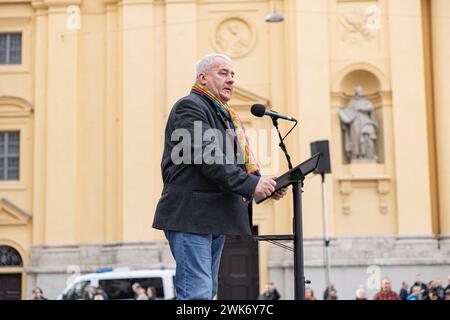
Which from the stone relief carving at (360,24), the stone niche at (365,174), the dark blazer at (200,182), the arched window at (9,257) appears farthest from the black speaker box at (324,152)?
the dark blazer at (200,182)

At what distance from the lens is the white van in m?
21.5

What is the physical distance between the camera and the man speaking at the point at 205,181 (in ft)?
18.2

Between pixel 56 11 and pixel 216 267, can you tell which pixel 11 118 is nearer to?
pixel 56 11

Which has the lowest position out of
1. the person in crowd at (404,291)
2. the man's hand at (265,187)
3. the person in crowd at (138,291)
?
the person in crowd at (404,291)


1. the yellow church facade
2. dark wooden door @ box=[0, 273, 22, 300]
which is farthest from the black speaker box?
dark wooden door @ box=[0, 273, 22, 300]

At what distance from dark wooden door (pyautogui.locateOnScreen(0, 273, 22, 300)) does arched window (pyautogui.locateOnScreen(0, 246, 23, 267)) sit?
1.17 feet

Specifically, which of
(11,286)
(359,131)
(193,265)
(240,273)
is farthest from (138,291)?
(193,265)

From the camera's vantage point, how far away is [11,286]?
27.3m

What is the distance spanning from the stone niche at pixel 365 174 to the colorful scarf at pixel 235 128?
66.2 ft

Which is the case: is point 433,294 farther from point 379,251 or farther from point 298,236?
point 298,236

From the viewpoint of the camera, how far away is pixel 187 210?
5.68 meters

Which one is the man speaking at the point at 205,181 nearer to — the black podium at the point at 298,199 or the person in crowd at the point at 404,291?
the black podium at the point at 298,199

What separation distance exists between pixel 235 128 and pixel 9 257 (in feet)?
74.4

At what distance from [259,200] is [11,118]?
75.8ft
